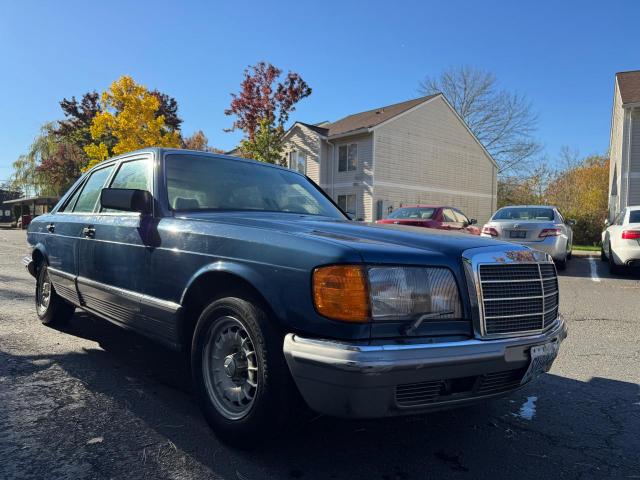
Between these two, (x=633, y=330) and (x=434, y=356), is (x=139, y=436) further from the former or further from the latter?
(x=633, y=330)

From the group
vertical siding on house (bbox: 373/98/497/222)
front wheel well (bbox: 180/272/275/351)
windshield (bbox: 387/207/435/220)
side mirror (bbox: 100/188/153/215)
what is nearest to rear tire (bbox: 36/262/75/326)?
side mirror (bbox: 100/188/153/215)

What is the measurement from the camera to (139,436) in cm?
278

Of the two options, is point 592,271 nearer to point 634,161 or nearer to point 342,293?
point 634,161

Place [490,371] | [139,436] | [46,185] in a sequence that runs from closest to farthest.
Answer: [490,371] < [139,436] < [46,185]

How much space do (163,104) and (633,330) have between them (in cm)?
3953

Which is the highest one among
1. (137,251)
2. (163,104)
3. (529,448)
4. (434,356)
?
(163,104)

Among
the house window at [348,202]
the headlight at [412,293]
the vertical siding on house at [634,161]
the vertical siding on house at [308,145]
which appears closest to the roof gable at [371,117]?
the vertical siding on house at [308,145]

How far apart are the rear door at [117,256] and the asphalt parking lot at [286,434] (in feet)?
1.83

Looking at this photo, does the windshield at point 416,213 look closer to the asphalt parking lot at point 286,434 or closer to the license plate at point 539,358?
the asphalt parking lot at point 286,434

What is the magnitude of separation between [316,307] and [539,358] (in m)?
1.25

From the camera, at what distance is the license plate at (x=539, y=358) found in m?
2.52

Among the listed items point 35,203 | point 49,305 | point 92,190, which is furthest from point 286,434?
point 35,203

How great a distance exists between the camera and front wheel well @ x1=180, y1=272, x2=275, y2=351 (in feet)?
8.32

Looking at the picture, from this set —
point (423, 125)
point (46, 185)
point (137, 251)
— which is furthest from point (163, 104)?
point (137, 251)
